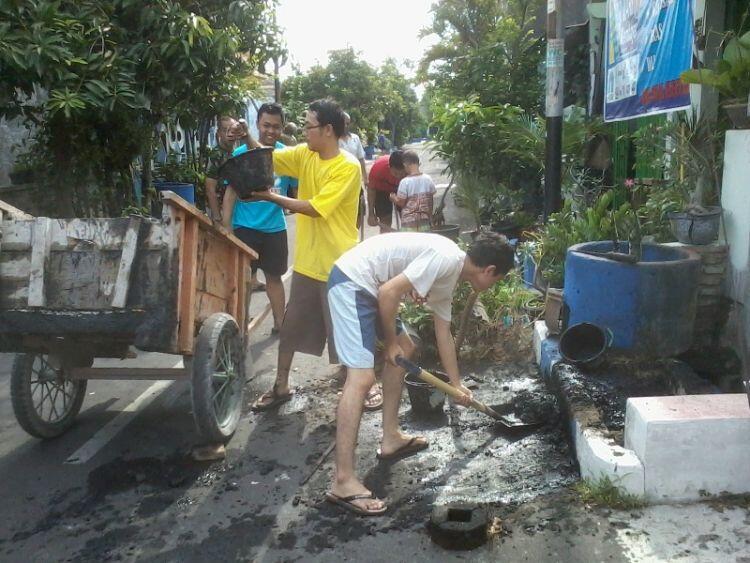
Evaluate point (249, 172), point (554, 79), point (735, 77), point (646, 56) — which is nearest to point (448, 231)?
point (554, 79)

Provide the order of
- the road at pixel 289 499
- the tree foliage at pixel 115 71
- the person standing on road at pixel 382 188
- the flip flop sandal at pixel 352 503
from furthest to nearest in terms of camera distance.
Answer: the person standing on road at pixel 382 188, the tree foliage at pixel 115 71, the flip flop sandal at pixel 352 503, the road at pixel 289 499

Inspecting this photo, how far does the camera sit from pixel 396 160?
9.15 metres

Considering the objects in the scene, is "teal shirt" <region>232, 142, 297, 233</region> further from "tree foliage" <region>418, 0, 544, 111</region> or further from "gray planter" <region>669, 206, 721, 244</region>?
"tree foliage" <region>418, 0, 544, 111</region>

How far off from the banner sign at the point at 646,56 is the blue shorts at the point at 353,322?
11.2 ft

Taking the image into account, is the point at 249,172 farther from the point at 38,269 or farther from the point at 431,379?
the point at 431,379

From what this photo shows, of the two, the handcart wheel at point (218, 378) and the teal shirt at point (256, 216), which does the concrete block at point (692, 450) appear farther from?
the teal shirt at point (256, 216)

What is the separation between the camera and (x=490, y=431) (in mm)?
4539

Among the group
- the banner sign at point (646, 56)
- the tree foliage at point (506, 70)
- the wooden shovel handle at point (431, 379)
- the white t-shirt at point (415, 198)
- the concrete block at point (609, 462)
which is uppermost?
the tree foliage at point (506, 70)

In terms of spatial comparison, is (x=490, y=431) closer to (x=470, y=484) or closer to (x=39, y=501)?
(x=470, y=484)

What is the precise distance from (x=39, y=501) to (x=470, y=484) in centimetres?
223

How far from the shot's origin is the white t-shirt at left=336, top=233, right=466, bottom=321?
3713 mm

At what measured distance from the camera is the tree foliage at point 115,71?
712cm

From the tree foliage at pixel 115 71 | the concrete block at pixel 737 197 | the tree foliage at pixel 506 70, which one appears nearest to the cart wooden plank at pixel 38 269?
the tree foliage at pixel 115 71

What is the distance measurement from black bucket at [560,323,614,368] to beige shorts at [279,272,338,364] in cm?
152
